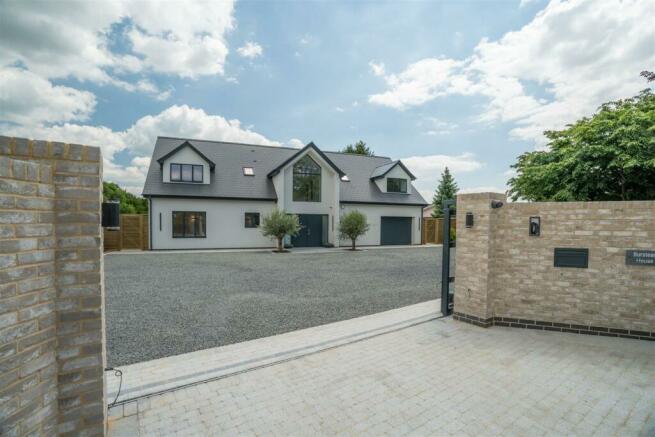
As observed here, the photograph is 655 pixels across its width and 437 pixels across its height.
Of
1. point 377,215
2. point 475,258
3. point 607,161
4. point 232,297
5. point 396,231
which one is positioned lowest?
point 232,297

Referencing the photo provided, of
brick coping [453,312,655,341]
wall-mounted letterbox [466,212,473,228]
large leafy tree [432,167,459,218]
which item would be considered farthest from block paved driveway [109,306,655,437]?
large leafy tree [432,167,459,218]

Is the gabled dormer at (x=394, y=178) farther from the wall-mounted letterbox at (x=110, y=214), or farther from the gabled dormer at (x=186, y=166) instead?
the wall-mounted letterbox at (x=110, y=214)

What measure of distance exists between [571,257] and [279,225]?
1486 cm

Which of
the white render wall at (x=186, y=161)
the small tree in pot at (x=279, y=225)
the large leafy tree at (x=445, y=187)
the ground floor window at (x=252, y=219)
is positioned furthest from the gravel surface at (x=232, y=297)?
the large leafy tree at (x=445, y=187)

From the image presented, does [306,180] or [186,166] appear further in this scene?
[306,180]

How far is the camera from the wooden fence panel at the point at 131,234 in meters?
18.1

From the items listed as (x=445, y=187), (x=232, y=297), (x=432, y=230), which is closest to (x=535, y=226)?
(x=232, y=297)

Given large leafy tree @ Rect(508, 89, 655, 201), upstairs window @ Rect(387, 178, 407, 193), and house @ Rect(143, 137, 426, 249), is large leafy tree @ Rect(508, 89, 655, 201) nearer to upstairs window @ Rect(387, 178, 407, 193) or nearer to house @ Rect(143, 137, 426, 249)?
house @ Rect(143, 137, 426, 249)

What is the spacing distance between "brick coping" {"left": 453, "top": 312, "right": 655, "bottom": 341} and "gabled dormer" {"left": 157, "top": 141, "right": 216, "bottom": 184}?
17830mm

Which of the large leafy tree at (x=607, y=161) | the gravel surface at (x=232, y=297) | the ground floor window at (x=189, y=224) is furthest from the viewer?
the ground floor window at (x=189, y=224)

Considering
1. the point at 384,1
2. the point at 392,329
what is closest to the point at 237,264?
the point at 392,329

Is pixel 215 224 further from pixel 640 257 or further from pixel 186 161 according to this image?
pixel 640 257

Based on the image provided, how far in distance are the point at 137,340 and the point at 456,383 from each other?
193 inches

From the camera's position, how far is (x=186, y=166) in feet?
63.5
